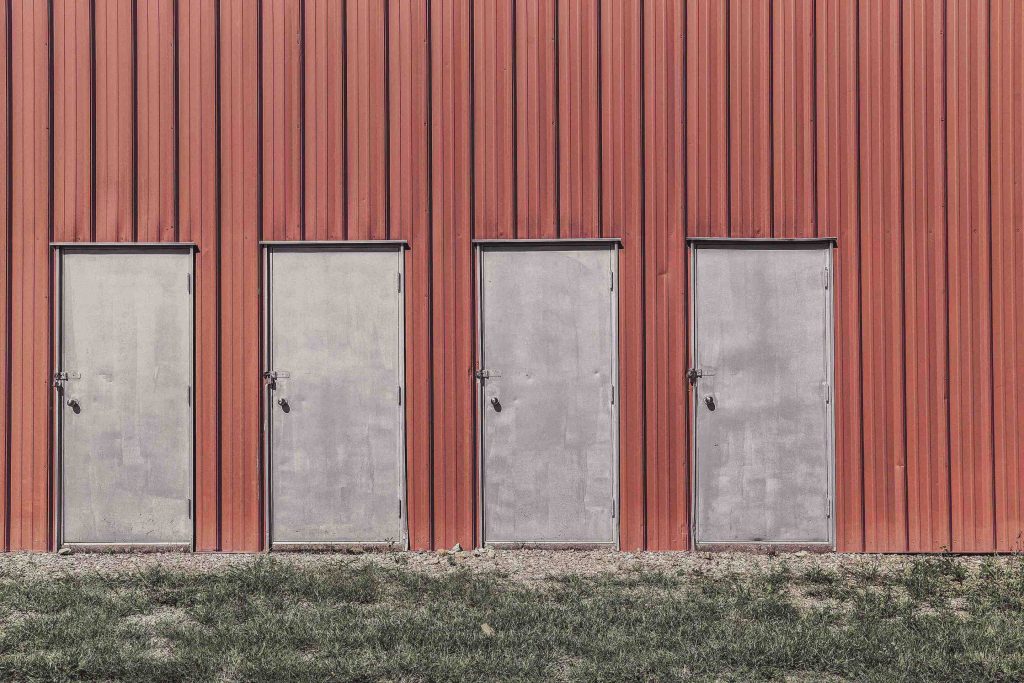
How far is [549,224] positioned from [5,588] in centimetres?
494

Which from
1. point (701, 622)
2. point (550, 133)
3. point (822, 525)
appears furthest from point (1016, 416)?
point (550, 133)

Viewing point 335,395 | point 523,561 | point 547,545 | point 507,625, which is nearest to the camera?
point 507,625

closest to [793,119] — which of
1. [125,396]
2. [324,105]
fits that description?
[324,105]

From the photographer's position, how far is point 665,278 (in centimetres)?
860

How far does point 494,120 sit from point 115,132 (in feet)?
10.6

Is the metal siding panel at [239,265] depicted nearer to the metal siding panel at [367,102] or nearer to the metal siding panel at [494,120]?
the metal siding panel at [367,102]

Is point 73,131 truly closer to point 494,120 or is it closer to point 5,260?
point 5,260

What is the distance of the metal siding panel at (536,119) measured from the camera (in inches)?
339

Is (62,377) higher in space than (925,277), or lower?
lower

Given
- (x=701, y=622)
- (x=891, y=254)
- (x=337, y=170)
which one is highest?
(x=337, y=170)

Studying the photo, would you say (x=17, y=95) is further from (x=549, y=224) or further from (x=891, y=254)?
(x=891, y=254)

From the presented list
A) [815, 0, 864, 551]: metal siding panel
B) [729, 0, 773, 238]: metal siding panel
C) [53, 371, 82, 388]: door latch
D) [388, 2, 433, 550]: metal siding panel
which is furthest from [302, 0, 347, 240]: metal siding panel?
[815, 0, 864, 551]: metal siding panel

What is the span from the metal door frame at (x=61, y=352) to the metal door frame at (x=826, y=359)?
4.20 metres

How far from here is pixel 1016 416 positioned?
8555 mm
